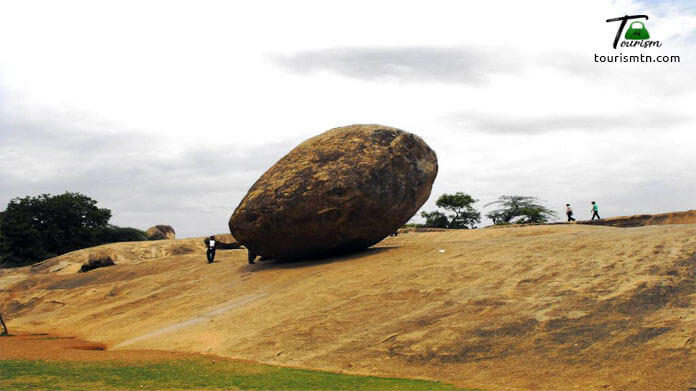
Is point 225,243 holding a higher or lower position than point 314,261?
higher

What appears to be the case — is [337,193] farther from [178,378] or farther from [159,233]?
[159,233]

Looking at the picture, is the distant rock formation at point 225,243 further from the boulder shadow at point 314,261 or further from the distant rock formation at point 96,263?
the boulder shadow at point 314,261

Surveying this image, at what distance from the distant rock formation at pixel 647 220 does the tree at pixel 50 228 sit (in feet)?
130

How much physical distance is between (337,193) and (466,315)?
6.52 meters

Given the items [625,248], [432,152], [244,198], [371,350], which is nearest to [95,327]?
[244,198]

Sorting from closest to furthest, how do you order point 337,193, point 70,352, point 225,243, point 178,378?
point 178,378 → point 70,352 → point 337,193 → point 225,243

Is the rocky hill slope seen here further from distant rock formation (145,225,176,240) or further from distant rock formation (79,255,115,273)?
distant rock formation (145,225,176,240)

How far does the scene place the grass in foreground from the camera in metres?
8.53

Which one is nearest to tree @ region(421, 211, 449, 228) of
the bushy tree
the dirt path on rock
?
the bushy tree

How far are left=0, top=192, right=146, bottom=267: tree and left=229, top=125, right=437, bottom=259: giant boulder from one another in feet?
109

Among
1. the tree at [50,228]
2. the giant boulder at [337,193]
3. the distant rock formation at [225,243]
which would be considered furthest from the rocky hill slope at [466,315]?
the tree at [50,228]

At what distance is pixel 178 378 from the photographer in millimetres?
A: 9188

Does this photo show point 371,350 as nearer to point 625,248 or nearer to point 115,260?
point 625,248

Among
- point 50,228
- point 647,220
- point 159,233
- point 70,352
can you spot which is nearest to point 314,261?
point 70,352
